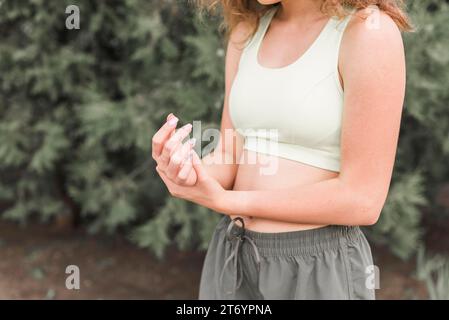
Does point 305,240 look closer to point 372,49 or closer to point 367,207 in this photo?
point 367,207

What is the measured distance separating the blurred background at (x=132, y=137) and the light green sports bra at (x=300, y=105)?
4.49 ft

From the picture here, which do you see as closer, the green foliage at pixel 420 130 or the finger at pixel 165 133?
the finger at pixel 165 133

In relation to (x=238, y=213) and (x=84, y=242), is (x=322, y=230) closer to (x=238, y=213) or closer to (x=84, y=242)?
(x=238, y=213)

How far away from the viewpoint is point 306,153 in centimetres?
146

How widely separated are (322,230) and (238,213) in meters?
0.22

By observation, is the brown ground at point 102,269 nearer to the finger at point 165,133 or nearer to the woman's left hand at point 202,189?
the woman's left hand at point 202,189

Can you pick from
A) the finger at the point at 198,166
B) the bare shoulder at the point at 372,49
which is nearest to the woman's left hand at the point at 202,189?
the finger at the point at 198,166

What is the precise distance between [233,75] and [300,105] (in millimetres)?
385

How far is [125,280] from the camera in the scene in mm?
3605

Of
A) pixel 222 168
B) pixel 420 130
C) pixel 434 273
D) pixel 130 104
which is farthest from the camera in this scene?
pixel 434 273

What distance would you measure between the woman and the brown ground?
77.6 inches

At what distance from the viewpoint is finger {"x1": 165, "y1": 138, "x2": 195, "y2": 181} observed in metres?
1.31

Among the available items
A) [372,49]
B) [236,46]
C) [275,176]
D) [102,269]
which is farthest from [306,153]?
[102,269]

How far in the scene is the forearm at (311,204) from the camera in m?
1.36
